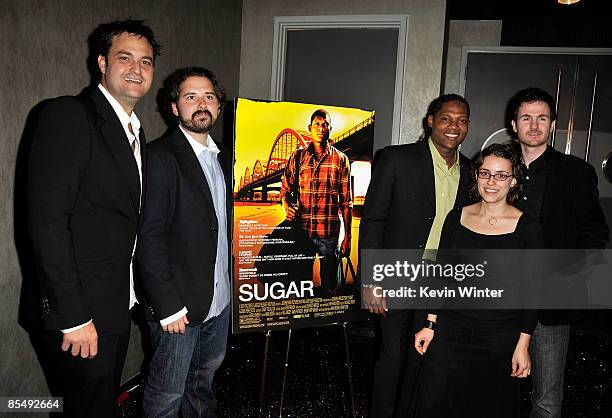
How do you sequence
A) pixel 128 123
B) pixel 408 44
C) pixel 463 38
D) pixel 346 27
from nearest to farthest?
pixel 128 123
pixel 408 44
pixel 346 27
pixel 463 38

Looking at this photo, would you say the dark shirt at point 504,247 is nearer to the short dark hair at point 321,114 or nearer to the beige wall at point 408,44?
the short dark hair at point 321,114

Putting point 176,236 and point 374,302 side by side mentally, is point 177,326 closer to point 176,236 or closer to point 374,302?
point 176,236

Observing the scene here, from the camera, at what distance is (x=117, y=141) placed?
61.8 inches

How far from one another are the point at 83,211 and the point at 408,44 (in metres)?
3.04

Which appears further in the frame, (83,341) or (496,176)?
(496,176)

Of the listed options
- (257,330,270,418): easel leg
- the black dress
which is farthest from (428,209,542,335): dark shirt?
(257,330,270,418): easel leg

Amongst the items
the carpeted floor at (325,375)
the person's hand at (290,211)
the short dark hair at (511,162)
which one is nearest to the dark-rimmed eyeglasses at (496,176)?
the short dark hair at (511,162)

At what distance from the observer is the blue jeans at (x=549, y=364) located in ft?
6.64

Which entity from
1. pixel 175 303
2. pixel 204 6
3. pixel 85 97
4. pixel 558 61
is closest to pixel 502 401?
pixel 175 303

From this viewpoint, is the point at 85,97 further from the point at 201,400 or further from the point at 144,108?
the point at 201,400

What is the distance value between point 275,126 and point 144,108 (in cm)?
106

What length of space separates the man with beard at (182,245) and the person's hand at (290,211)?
1.00ft

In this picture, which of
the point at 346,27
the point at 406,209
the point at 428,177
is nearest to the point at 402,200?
the point at 406,209

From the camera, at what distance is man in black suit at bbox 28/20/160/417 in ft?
4.53
